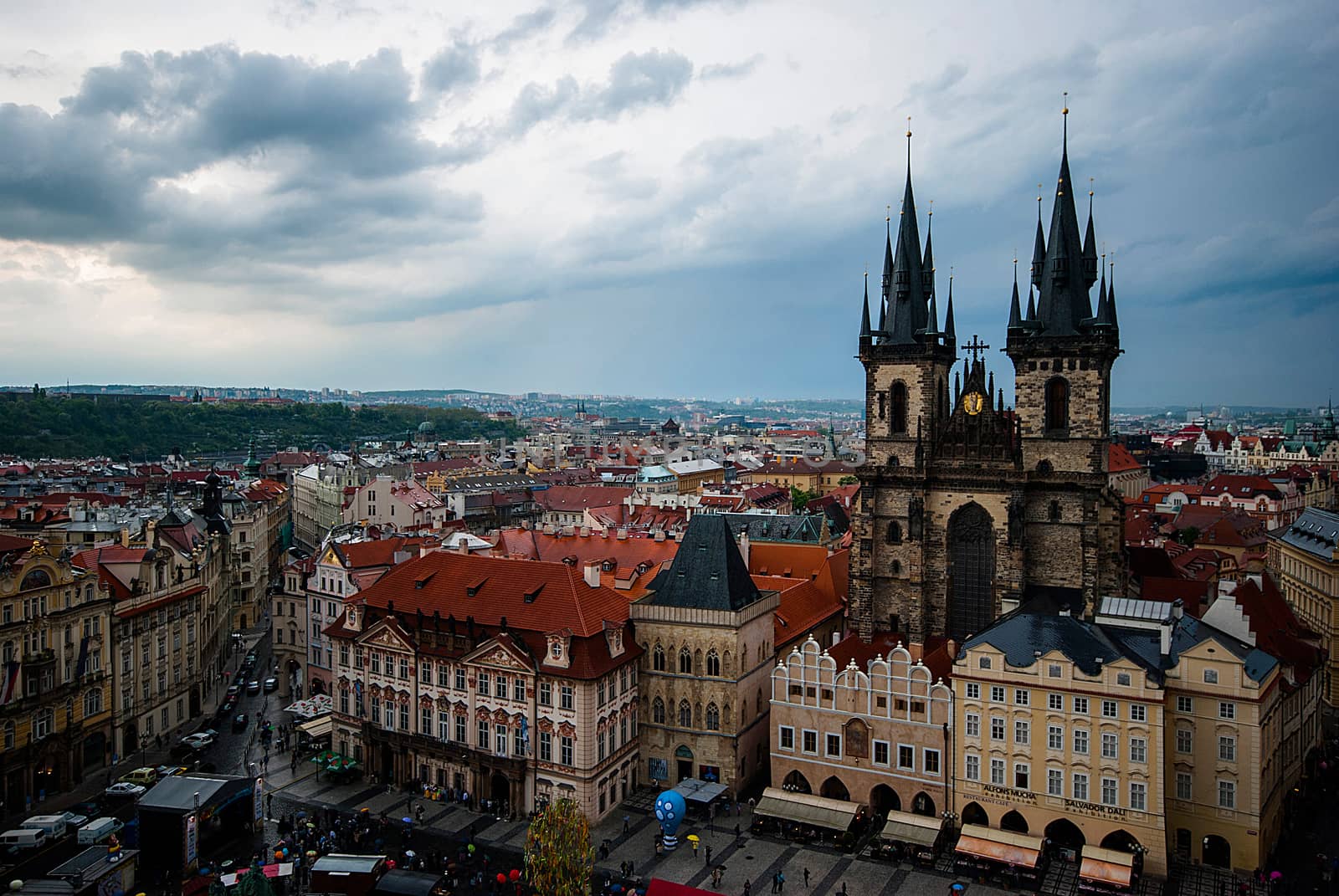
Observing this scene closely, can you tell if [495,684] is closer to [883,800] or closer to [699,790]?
[699,790]

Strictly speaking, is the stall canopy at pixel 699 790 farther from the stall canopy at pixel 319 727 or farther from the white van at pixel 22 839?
the white van at pixel 22 839

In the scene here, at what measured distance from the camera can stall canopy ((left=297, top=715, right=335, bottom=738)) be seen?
67.1 meters

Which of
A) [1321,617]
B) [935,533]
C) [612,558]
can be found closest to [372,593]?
[612,558]

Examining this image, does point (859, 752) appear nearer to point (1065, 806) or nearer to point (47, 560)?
point (1065, 806)

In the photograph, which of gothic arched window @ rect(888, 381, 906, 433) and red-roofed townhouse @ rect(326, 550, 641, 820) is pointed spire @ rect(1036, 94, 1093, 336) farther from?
red-roofed townhouse @ rect(326, 550, 641, 820)

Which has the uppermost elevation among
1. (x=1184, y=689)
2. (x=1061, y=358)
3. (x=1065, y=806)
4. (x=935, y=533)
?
(x=1061, y=358)

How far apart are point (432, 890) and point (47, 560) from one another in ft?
113

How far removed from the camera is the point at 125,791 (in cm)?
5941

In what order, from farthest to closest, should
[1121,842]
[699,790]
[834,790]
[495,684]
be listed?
→ [495,684], [834,790], [699,790], [1121,842]

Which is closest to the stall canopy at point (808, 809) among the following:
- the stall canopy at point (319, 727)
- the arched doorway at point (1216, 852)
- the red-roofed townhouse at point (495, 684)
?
the red-roofed townhouse at point (495, 684)

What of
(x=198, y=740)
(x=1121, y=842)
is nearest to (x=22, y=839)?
(x=198, y=740)

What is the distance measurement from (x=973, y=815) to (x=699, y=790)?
14972mm

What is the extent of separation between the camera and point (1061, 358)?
6838cm

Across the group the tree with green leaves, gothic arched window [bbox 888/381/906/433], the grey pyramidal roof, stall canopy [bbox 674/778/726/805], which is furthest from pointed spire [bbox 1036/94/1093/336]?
the tree with green leaves
